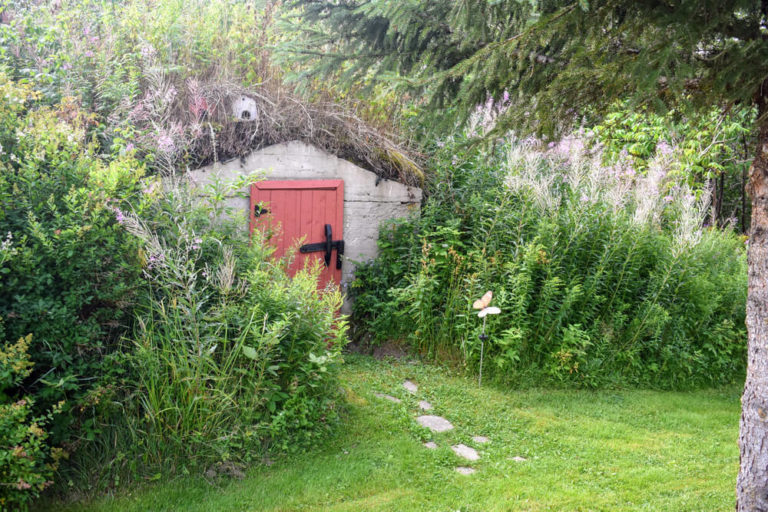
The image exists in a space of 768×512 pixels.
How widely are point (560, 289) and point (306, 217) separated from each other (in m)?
2.99

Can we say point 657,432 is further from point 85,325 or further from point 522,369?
point 85,325

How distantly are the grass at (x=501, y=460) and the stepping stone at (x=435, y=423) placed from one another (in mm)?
79

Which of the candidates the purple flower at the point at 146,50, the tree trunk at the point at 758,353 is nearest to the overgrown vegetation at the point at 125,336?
the purple flower at the point at 146,50

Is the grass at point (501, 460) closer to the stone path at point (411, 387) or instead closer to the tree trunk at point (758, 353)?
the stone path at point (411, 387)

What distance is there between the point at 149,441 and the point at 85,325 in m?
0.90

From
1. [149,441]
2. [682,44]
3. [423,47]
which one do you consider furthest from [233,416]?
[682,44]

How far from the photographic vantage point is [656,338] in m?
6.37

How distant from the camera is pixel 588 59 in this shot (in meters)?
3.01

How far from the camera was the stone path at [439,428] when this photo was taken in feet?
14.9

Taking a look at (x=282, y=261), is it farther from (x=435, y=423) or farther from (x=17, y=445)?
(x=17, y=445)

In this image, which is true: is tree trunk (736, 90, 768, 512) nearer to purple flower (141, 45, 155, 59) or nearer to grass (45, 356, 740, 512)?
grass (45, 356, 740, 512)

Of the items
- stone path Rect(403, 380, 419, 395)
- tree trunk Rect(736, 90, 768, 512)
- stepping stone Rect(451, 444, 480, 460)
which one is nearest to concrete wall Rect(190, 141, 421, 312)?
stone path Rect(403, 380, 419, 395)

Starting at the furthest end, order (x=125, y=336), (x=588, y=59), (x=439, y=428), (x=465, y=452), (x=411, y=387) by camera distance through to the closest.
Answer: (x=411, y=387)
(x=439, y=428)
(x=465, y=452)
(x=125, y=336)
(x=588, y=59)

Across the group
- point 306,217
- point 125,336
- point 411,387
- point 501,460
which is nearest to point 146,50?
point 306,217
